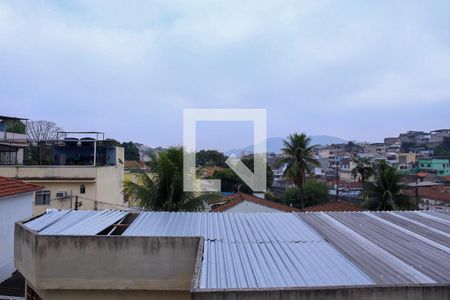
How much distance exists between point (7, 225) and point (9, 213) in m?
0.39

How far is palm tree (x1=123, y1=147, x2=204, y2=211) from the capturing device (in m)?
12.6

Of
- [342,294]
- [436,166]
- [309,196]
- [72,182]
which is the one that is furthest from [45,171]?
[436,166]

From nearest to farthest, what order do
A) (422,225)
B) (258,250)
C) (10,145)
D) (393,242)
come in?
(258,250) < (393,242) < (422,225) < (10,145)

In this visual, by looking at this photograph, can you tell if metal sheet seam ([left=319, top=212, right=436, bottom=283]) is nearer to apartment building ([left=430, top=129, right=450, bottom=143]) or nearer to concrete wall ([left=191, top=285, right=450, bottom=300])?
concrete wall ([left=191, top=285, right=450, bottom=300])

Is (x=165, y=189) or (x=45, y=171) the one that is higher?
(x=45, y=171)

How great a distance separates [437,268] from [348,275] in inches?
50.1

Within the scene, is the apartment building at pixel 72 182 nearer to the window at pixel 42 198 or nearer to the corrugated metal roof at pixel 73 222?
the window at pixel 42 198

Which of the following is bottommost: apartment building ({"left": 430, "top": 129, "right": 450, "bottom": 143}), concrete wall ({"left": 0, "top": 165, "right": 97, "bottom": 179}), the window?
the window

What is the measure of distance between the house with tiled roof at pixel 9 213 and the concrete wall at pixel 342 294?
33.8ft

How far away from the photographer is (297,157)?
3114 centimetres

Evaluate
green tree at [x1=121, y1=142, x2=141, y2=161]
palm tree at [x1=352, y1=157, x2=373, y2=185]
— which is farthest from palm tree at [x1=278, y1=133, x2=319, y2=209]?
green tree at [x1=121, y1=142, x2=141, y2=161]

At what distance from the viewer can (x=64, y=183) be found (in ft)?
76.7

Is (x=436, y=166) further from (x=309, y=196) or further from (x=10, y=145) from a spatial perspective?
(x=10, y=145)

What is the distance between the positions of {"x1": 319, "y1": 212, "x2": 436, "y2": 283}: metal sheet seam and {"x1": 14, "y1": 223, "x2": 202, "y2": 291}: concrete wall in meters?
2.69
